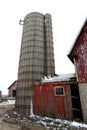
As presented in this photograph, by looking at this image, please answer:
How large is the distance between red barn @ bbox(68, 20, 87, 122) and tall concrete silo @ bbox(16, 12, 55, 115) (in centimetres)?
705

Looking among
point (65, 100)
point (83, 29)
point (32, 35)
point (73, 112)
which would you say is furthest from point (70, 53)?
point (32, 35)

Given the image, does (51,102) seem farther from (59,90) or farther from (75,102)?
(75,102)

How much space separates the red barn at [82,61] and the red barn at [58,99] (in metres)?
0.99

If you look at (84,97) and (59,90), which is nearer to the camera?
(84,97)

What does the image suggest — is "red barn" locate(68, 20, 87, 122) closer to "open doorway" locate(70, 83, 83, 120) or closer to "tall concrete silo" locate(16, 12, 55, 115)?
"open doorway" locate(70, 83, 83, 120)

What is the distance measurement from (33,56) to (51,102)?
27.5ft

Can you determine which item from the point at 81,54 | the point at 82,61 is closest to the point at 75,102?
the point at 82,61

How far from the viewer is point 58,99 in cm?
1370

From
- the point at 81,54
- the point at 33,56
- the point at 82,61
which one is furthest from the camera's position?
the point at 33,56

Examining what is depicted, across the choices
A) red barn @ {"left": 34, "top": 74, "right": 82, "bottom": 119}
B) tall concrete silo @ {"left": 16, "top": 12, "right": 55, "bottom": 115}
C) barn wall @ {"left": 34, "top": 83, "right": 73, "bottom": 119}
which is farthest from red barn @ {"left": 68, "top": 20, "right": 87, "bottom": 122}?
tall concrete silo @ {"left": 16, "top": 12, "right": 55, "bottom": 115}

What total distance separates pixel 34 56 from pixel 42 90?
664cm

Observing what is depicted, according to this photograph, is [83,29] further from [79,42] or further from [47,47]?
[47,47]

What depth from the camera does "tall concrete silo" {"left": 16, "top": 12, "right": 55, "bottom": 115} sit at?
739 inches

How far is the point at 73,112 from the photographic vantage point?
12898 millimetres
